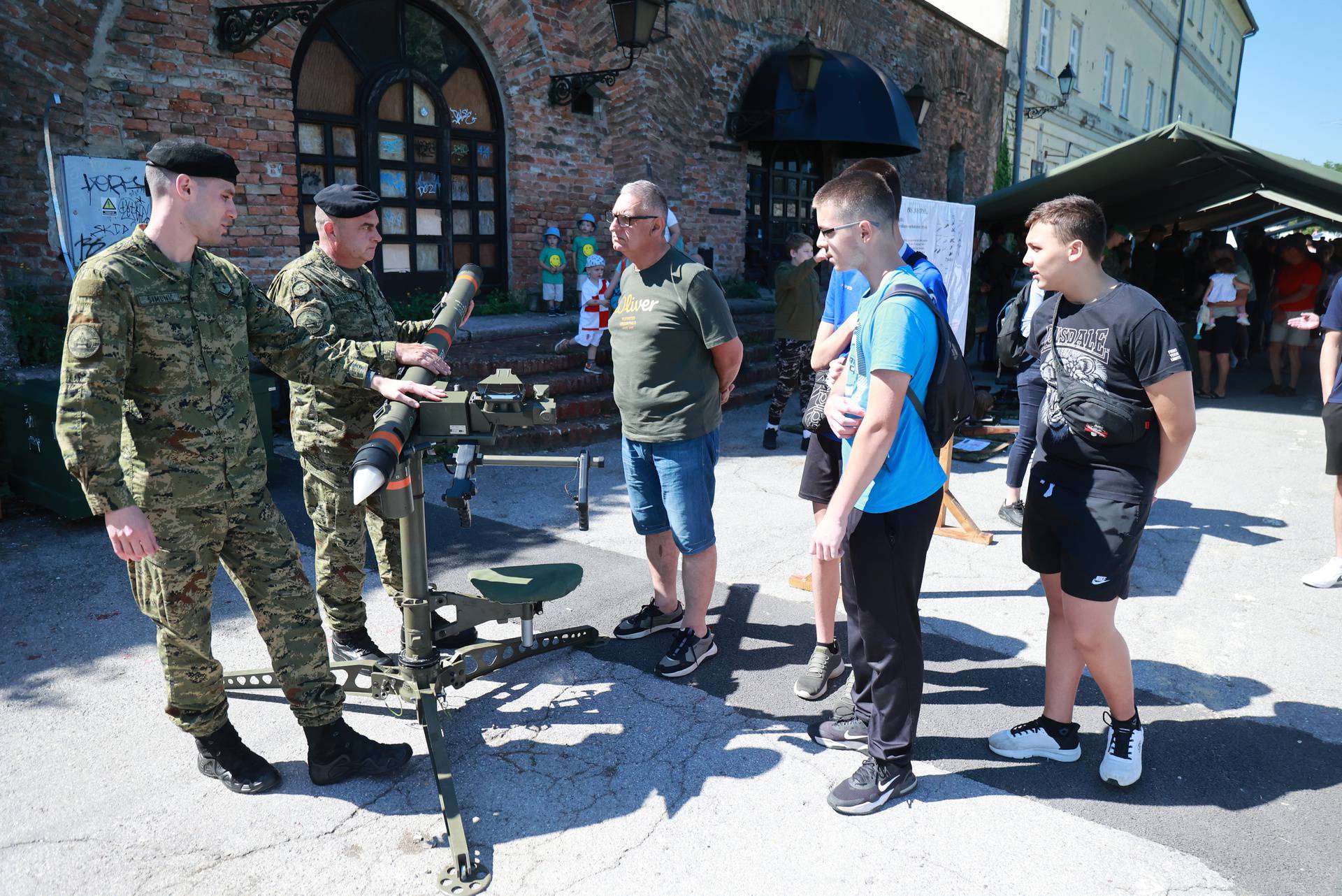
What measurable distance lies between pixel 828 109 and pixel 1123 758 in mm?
11697

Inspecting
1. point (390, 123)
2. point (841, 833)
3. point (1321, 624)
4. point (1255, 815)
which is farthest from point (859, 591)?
point (390, 123)

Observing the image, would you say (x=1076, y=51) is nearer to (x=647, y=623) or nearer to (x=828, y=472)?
(x=828, y=472)

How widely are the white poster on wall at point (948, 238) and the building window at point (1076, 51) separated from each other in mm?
21344

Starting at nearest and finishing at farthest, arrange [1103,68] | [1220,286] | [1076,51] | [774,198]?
[1220,286], [774,198], [1076,51], [1103,68]

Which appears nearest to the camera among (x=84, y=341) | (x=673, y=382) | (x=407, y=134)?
(x=84, y=341)

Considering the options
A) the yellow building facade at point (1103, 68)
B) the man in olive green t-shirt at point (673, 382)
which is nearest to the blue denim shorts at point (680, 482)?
the man in olive green t-shirt at point (673, 382)

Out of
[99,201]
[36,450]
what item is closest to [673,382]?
[36,450]

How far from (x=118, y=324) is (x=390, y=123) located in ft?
25.7

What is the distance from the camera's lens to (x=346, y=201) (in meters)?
3.44

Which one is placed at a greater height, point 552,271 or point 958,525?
point 552,271

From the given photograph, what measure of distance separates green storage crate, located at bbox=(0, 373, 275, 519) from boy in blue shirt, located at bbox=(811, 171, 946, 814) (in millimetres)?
3815

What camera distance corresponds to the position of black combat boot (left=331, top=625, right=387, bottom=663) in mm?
3719

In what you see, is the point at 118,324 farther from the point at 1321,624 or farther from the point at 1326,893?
the point at 1321,624

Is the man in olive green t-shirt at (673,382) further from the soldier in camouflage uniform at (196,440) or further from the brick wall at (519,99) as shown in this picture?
the brick wall at (519,99)
